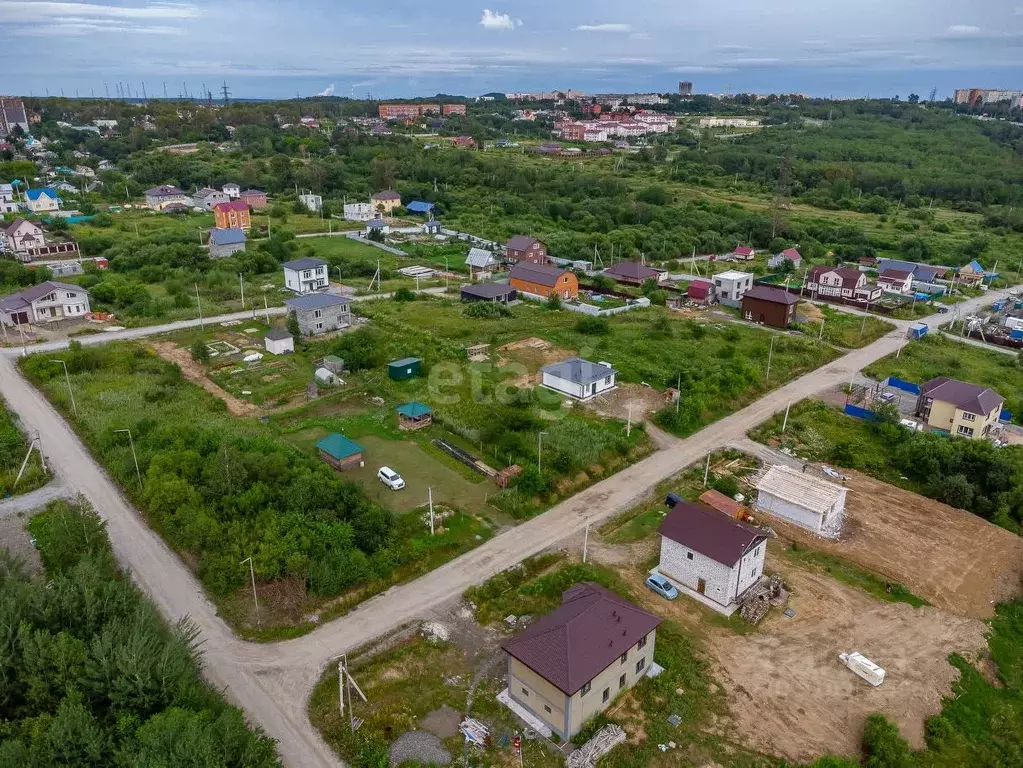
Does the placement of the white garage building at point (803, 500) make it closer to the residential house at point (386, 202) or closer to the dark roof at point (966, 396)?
the dark roof at point (966, 396)

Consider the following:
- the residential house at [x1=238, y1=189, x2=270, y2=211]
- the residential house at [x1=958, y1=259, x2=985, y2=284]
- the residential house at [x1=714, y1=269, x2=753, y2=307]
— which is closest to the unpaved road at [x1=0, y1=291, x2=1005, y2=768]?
the residential house at [x1=714, y1=269, x2=753, y2=307]

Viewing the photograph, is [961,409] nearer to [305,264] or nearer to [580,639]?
[580,639]

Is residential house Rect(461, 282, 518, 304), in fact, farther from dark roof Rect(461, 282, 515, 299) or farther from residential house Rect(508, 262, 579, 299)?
residential house Rect(508, 262, 579, 299)

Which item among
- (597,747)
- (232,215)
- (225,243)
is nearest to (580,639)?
(597,747)

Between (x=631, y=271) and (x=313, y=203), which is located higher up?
(x=313, y=203)

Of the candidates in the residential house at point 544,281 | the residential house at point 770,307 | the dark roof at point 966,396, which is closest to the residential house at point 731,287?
the residential house at point 770,307

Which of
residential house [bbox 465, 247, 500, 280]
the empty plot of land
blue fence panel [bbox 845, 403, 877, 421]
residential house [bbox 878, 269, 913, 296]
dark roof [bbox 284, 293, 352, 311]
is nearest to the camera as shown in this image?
the empty plot of land
